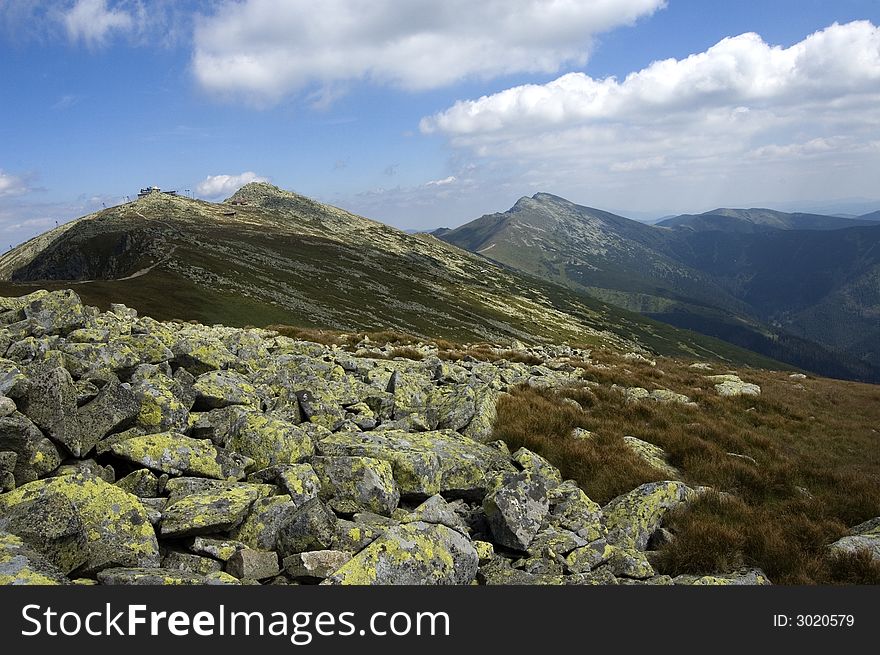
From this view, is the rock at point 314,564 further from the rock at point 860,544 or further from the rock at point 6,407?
the rock at point 860,544

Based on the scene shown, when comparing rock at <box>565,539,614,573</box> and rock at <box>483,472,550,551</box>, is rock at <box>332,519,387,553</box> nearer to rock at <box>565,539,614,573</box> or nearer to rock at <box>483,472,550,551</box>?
rock at <box>483,472,550,551</box>

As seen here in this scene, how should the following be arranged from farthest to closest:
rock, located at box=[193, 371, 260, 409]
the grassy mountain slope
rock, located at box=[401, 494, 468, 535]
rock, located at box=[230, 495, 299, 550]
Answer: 1. the grassy mountain slope
2. rock, located at box=[193, 371, 260, 409]
3. rock, located at box=[401, 494, 468, 535]
4. rock, located at box=[230, 495, 299, 550]

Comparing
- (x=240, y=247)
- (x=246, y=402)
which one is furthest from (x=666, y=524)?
(x=240, y=247)

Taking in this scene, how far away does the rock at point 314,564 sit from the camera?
6.47 m

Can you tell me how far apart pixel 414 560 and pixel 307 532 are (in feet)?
5.63

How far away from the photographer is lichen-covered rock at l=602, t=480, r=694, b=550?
881 cm

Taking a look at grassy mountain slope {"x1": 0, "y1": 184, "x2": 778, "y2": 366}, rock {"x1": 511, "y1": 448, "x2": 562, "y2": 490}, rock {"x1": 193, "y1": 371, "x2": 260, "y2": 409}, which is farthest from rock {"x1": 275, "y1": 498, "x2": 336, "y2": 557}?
grassy mountain slope {"x1": 0, "y1": 184, "x2": 778, "y2": 366}

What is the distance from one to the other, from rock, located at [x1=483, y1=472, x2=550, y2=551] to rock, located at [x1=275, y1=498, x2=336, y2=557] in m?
2.83

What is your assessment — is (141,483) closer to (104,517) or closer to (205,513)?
(104,517)

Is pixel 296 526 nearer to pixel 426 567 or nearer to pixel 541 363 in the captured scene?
pixel 426 567

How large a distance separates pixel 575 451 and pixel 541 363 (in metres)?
16.9

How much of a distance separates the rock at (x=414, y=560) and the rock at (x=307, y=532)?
0.86 m

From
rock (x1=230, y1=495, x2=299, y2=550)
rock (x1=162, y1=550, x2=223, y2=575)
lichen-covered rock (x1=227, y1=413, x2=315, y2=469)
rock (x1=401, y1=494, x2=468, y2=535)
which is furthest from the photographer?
lichen-covered rock (x1=227, y1=413, x2=315, y2=469)

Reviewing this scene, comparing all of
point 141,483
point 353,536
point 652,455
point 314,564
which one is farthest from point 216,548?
point 652,455
